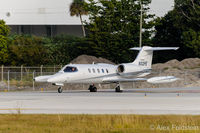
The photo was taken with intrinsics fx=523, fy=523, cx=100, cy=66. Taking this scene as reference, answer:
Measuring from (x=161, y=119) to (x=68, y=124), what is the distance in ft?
11.2

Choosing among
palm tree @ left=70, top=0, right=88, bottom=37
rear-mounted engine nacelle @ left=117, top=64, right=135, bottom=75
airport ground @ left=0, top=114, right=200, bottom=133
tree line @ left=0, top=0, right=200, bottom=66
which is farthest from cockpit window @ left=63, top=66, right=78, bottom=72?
palm tree @ left=70, top=0, right=88, bottom=37

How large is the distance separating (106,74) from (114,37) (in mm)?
24365

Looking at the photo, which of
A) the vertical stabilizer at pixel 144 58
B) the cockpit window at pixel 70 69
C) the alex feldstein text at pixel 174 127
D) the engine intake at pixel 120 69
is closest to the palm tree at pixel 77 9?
the vertical stabilizer at pixel 144 58

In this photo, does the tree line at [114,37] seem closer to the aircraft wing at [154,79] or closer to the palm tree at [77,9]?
the palm tree at [77,9]

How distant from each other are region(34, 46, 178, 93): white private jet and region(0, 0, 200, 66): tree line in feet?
67.9

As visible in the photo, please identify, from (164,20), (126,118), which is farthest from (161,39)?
(126,118)

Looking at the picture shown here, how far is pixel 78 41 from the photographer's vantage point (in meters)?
72.9

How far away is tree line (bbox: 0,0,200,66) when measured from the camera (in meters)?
66.4

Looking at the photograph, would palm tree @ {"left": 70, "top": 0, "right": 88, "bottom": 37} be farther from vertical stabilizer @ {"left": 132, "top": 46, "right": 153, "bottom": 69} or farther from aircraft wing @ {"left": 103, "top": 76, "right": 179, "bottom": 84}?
aircraft wing @ {"left": 103, "top": 76, "right": 179, "bottom": 84}

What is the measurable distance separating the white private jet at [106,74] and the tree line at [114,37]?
2070 centimetres

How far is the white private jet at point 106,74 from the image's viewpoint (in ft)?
131

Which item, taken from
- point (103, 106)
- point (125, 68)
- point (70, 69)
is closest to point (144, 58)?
point (125, 68)

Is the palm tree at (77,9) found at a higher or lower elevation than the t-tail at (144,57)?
higher

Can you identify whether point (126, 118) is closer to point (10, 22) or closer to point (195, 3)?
point (195, 3)
